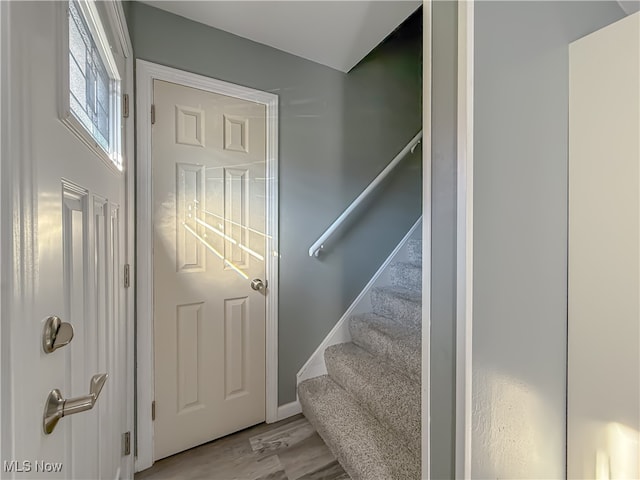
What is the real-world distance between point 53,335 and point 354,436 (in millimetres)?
1345

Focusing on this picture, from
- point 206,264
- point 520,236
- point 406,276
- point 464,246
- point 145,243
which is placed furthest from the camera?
point 406,276

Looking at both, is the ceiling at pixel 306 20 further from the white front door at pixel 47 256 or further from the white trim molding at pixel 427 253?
the white front door at pixel 47 256

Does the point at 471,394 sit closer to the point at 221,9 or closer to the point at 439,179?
the point at 439,179

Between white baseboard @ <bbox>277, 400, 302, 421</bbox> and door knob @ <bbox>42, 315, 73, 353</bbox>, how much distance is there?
61.5 inches

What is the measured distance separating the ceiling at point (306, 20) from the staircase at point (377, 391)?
1.54 m

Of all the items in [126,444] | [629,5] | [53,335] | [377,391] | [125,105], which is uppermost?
[629,5]

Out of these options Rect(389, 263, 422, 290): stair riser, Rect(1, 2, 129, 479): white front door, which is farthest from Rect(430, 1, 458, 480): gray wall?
Rect(389, 263, 422, 290): stair riser

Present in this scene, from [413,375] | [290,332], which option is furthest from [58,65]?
[413,375]

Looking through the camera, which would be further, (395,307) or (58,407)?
(395,307)

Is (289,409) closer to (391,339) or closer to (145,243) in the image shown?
(391,339)

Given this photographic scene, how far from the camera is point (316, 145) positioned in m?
1.91

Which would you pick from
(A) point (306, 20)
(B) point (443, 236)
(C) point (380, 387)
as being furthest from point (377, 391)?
(A) point (306, 20)

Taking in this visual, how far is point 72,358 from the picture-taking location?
68 centimetres

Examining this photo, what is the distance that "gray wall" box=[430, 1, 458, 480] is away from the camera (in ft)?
2.84
